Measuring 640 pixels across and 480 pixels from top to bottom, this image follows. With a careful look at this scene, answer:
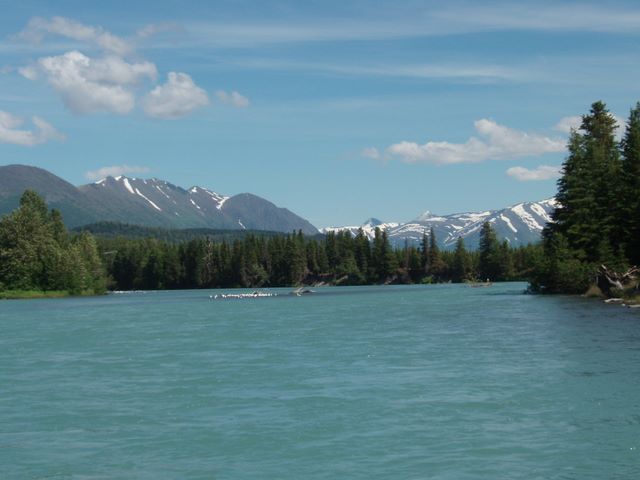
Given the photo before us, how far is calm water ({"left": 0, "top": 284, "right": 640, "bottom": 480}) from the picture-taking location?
20.2 metres

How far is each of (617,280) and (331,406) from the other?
5972 centimetres

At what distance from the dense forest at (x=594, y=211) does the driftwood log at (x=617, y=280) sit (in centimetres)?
124

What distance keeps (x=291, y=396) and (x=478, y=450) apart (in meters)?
9.76

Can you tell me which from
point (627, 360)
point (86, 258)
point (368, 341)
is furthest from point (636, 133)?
point (86, 258)

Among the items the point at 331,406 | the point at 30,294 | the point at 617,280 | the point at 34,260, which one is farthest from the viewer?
the point at 34,260

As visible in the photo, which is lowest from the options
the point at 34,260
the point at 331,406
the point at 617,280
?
the point at 331,406

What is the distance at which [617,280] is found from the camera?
79688 millimetres

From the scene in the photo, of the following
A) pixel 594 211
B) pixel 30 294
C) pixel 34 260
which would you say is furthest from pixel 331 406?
pixel 34 260

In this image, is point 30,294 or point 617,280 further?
point 30,294

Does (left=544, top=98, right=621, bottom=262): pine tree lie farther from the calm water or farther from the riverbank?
the riverbank

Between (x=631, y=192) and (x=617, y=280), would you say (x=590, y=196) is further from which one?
(x=617, y=280)

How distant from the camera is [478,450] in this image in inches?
827

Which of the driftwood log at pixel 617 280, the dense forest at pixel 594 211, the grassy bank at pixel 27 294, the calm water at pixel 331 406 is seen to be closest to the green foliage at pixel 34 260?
the grassy bank at pixel 27 294

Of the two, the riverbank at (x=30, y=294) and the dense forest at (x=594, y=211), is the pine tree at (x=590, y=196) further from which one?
the riverbank at (x=30, y=294)
